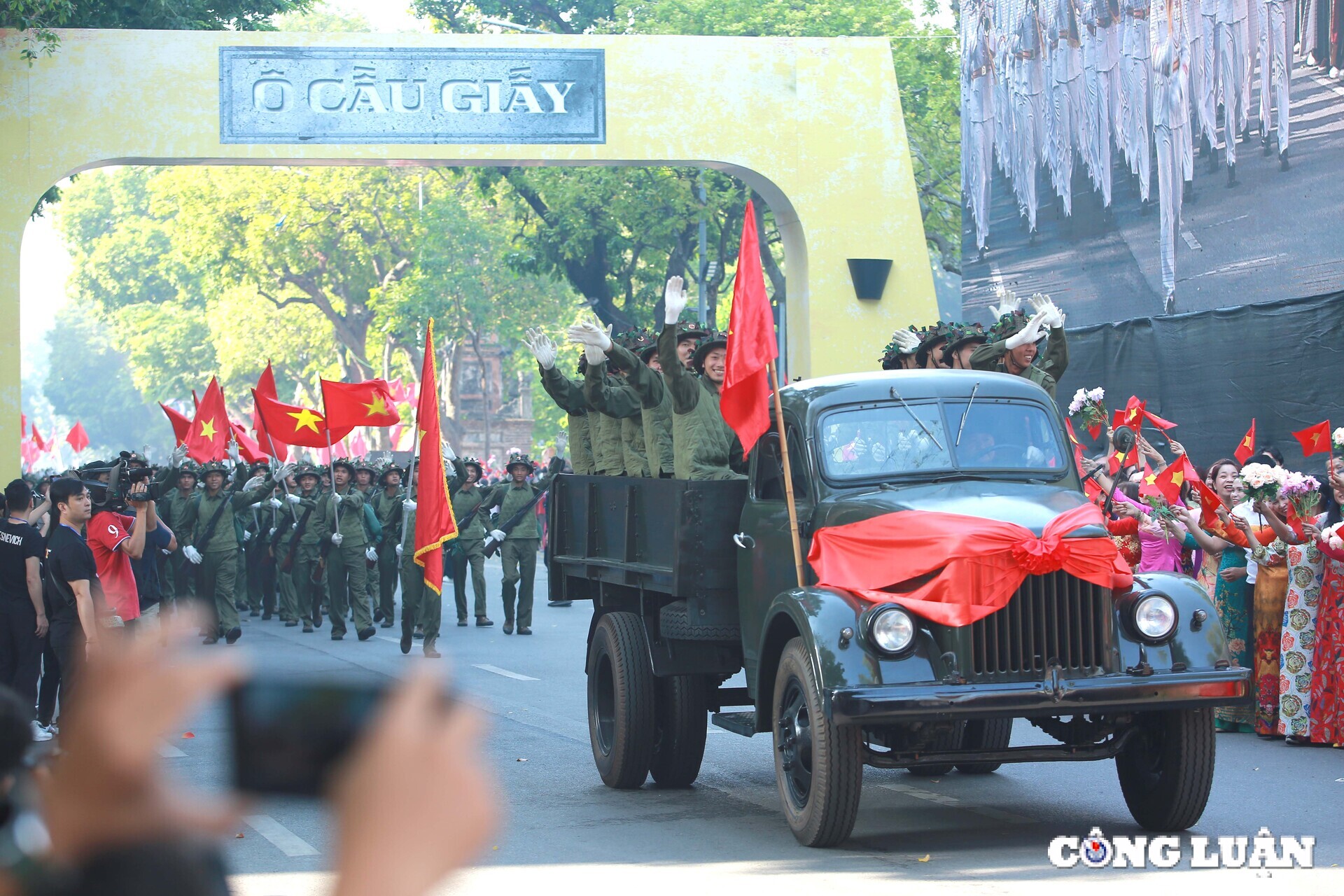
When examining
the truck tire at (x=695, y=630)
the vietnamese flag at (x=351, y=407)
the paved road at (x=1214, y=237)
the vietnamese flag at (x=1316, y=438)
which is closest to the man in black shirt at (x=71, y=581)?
the truck tire at (x=695, y=630)

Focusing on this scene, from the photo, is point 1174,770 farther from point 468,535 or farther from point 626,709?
point 468,535

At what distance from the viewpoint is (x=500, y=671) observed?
644 inches

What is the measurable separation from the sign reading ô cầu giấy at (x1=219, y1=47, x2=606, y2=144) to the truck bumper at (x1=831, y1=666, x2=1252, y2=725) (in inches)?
597

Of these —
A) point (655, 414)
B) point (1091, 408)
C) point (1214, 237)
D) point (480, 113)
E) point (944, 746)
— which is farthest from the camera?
point (480, 113)

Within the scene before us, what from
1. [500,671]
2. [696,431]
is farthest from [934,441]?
[500,671]

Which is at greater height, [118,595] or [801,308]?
[801,308]

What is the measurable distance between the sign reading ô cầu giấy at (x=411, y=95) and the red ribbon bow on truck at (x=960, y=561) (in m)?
14.4

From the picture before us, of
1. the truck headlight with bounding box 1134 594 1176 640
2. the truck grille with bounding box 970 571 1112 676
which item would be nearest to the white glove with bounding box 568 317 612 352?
the truck grille with bounding box 970 571 1112 676

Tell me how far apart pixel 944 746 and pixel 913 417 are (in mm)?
2110

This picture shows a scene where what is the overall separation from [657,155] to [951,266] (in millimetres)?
17241

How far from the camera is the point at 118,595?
1300 cm

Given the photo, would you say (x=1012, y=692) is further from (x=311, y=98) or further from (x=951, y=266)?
(x=951, y=266)

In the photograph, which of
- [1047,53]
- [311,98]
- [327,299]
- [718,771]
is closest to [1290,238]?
[1047,53]

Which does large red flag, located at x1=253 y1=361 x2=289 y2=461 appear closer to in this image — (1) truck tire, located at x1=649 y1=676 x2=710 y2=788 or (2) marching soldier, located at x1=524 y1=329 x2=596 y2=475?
(2) marching soldier, located at x1=524 y1=329 x2=596 y2=475
